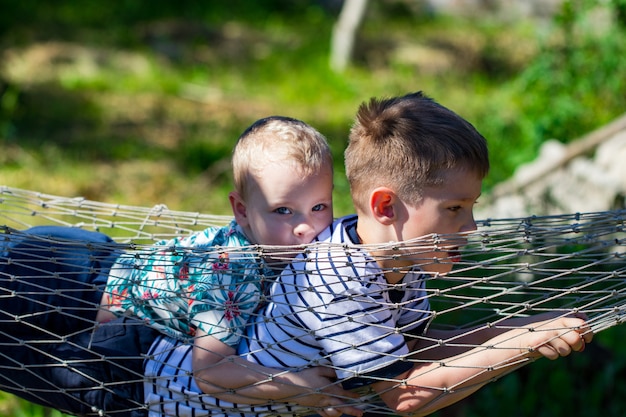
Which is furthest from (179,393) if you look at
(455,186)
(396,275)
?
(455,186)

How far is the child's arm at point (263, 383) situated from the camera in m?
2.03

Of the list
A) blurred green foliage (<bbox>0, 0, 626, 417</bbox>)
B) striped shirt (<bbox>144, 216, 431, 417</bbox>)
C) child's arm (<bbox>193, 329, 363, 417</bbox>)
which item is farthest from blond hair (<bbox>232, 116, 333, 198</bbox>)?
blurred green foliage (<bbox>0, 0, 626, 417</bbox>)

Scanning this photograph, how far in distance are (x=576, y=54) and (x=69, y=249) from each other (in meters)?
4.39

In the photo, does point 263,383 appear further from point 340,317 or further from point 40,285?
point 40,285

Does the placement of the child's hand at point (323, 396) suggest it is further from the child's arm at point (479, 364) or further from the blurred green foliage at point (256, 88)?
the blurred green foliage at point (256, 88)

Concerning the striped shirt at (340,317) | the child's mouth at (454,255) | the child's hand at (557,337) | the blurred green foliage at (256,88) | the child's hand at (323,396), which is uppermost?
the blurred green foliage at (256,88)

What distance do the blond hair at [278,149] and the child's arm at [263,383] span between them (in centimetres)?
42

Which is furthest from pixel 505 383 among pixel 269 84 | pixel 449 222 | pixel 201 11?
pixel 201 11

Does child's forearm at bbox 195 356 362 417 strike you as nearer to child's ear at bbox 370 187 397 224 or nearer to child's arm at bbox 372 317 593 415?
child's arm at bbox 372 317 593 415

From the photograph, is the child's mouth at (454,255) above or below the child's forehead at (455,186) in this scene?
below

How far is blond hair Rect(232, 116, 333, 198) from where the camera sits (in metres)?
2.11

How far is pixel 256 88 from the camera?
7367 mm

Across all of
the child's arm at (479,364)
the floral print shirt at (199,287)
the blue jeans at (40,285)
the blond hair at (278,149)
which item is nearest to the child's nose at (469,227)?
the child's arm at (479,364)

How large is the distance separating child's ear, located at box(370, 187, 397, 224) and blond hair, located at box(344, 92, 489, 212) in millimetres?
19
